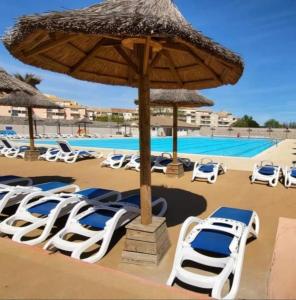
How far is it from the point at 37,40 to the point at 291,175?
772 centimetres

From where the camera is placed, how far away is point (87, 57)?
457cm

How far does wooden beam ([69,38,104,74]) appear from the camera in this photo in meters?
4.31

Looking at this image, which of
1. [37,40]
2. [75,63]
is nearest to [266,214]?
[75,63]

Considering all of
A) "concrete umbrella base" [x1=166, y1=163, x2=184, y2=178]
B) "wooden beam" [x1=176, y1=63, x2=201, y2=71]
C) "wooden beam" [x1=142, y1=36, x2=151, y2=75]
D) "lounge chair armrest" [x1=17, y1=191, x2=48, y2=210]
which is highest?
"wooden beam" [x1=176, y1=63, x2=201, y2=71]

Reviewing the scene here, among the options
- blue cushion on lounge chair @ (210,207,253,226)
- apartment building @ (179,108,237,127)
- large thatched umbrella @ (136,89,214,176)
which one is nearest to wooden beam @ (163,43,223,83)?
blue cushion on lounge chair @ (210,207,253,226)

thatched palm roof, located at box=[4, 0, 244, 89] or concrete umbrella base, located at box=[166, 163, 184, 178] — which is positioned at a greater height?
thatched palm roof, located at box=[4, 0, 244, 89]

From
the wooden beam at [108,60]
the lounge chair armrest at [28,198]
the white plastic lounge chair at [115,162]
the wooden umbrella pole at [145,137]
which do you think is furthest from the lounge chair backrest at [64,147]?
the wooden umbrella pole at [145,137]

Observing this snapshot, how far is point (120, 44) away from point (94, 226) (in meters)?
2.71

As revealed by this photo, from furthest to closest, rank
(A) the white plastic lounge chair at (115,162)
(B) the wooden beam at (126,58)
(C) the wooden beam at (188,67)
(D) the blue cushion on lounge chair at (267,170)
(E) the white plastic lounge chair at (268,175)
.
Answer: (A) the white plastic lounge chair at (115,162)
(D) the blue cushion on lounge chair at (267,170)
(E) the white plastic lounge chair at (268,175)
(C) the wooden beam at (188,67)
(B) the wooden beam at (126,58)

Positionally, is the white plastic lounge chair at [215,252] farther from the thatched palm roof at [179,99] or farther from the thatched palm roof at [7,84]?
the thatched palm roof at [179,99]

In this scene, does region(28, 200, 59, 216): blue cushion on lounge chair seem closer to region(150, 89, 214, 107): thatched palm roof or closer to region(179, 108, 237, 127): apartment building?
region(150, 89, 214, 107): thatched palm roof

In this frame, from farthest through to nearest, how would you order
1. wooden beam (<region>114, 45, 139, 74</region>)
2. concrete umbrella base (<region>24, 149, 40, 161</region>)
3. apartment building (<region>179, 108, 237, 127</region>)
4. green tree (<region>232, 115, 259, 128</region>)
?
1. apartment building (<region>179, 108, 237, 127</region>)
2. green tree (<region>232, 115, 259, 128</region>)
3. concrete umbrella base (<region>24, 149, 40, 161</region>)
4. wooden beam (<region>114, 45, 139, 74</region>)

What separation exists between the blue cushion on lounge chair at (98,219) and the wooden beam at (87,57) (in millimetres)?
2526

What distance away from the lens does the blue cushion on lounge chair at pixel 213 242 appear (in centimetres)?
328
